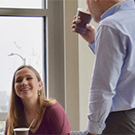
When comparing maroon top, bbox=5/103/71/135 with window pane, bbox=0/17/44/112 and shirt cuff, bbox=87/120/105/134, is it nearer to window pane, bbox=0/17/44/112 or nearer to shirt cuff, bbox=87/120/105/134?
window pane, bbox=0/17/44/112

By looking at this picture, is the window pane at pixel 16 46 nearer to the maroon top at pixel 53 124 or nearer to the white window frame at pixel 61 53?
the white window frame at pixel 61 53

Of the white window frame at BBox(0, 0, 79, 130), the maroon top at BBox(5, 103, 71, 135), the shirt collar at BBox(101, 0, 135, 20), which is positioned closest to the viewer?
the shirt collar at BBox(101, 0, 135, 20)

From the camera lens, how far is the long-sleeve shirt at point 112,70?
1.34 m

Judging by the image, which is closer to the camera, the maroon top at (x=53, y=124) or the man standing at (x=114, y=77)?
the man standing at (x=114, y=77)

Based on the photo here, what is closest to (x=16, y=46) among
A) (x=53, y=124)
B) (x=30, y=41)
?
(x=30, y=41)

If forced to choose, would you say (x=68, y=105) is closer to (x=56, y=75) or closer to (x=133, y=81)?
(x=56, y=75)

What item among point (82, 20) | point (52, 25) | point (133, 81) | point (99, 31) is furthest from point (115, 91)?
point (52, 25)

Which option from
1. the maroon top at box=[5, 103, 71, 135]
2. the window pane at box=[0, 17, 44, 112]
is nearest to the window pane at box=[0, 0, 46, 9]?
the window pane at box=[0, 17, 44, 112]

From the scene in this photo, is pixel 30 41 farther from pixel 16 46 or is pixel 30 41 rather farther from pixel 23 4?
pixel 23 4

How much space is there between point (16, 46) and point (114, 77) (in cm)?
159

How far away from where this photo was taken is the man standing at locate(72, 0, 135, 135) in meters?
1.34

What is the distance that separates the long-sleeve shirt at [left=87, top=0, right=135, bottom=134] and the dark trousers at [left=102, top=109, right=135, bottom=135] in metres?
0.03

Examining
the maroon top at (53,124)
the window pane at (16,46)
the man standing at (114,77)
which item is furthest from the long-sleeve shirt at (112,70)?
the window pane at (16,46)

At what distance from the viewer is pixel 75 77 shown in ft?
8.98
